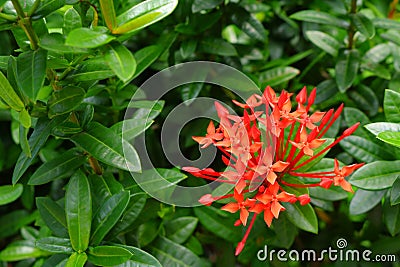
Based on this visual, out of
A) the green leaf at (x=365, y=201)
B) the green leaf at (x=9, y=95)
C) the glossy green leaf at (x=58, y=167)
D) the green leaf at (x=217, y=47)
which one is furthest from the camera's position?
the green leaf at (x=217, y=47)

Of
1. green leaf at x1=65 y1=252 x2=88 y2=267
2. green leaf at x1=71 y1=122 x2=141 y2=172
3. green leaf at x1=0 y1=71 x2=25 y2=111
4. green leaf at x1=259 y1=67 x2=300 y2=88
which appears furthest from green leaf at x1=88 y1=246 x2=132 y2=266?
green leaf at x1=259 y1=67 x2=300 y2=88

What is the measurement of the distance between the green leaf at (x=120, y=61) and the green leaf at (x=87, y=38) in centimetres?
1

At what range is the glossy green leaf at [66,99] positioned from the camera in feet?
2.44

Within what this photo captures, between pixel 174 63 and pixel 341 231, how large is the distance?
478mm

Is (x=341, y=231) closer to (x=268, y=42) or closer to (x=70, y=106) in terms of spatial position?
(x=268, y=42)

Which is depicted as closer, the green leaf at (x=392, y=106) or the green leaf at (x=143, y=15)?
the green leaf at (x=143, y=15)

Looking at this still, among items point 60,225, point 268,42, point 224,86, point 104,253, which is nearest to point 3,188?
point 60,225

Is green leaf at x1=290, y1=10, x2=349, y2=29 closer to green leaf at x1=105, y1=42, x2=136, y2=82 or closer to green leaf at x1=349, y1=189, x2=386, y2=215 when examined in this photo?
green leaf at x1=349, y1=189, x2=386, y2=215

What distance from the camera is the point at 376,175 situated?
0.85m

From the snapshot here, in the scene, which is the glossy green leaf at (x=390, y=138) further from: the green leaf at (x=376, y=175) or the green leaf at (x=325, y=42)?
the green leaf at (x=325, y=42)

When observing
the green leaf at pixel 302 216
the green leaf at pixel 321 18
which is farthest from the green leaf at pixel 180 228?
the green leaf at pixel 321 18

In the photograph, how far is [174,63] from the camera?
3.53 feet

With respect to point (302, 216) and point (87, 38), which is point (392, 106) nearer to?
point (302, 216)

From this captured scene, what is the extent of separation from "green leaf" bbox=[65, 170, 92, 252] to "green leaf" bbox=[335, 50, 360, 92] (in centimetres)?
52
